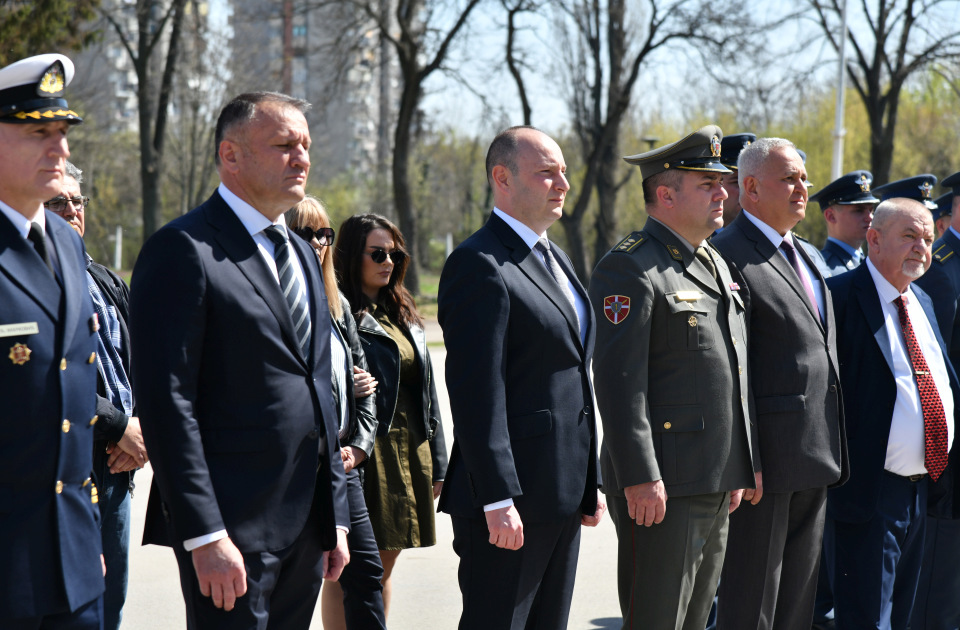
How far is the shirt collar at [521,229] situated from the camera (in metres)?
3.50

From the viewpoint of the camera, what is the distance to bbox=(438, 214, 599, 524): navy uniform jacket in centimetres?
322

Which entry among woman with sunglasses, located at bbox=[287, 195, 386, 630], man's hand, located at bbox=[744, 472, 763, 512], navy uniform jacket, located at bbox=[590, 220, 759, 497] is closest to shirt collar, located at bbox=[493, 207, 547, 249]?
navy uniform jacket, located at bbox=[590, 220, 759, 497]

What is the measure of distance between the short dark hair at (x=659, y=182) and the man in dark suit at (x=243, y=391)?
158 cm

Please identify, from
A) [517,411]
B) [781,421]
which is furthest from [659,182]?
[517,411]

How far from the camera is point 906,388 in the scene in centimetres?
438

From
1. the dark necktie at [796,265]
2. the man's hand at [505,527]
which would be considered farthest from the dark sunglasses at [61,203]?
the dark necktie at [796,265]

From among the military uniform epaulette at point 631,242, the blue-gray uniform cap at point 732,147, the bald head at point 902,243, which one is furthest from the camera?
the blue-gray uniform cap at point 732,147

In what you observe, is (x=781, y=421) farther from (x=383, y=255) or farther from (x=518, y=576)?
(x=383, y=255)

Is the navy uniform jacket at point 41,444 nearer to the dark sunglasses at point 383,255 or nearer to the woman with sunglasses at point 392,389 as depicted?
the woman with sunglasses at point 392,389

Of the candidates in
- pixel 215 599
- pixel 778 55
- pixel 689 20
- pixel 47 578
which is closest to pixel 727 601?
pixel 215 599

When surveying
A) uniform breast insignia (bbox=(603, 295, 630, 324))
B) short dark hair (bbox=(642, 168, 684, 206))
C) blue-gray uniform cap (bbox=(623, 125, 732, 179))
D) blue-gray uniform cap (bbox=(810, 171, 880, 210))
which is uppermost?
blue-gray uniform cap (bbox=(810, 171, 880, 210))

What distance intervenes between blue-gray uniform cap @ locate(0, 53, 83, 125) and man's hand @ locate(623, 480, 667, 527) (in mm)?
2228

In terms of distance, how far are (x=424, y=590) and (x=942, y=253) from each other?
3435 millimetres

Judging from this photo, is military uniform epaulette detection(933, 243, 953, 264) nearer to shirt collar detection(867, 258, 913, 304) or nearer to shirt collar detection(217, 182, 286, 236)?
shirt collar detection(867, 258, 913, 304)
